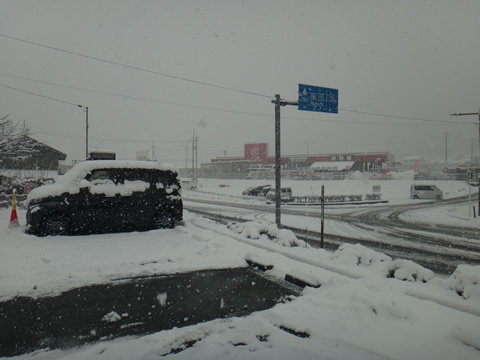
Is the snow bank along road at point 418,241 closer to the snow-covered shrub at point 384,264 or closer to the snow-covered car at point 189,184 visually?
the snow-covered shrub at point 384,264

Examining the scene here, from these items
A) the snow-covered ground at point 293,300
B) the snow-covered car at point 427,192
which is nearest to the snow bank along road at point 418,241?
the snow-covered ground at point 293,300

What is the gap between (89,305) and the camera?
3568 mm

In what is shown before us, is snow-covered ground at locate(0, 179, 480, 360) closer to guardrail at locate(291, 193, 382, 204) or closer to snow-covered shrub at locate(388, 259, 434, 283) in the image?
snow-covered shrub at locate(388, 259, 434, 283)

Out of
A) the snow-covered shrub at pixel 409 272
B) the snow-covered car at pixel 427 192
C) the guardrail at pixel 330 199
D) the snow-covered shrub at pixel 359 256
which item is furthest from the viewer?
the snow-covered car at pixel 427 192

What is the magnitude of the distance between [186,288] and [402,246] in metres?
6.90

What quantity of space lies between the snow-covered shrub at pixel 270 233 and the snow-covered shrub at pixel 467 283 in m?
3.06

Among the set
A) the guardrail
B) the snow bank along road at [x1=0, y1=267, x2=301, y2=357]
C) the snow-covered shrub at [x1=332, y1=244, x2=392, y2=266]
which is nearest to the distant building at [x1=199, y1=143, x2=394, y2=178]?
the guardrail

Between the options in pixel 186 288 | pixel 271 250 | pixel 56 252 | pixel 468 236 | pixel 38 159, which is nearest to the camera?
pixel 186 288

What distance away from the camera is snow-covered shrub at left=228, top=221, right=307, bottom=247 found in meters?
Answer: 6.55

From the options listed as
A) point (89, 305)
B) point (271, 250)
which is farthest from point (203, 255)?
point (89, 305)

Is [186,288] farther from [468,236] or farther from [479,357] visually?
[468,236]

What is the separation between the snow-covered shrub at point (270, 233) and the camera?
21.5ft

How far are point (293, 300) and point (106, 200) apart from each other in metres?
5.51

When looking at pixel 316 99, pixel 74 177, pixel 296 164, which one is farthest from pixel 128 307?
pixel 296 164
